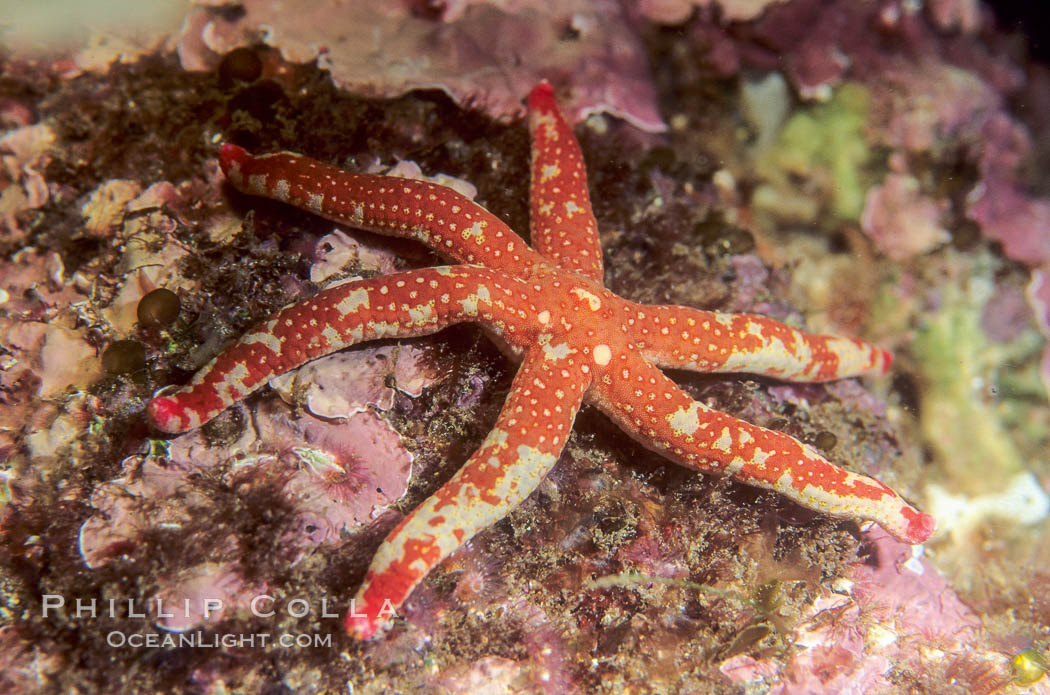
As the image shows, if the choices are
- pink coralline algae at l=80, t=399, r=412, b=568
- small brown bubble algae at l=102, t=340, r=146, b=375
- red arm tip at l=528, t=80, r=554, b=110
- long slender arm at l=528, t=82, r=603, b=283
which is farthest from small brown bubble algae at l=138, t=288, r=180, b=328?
red arm tip at l=528, t=80, r=554, b=110

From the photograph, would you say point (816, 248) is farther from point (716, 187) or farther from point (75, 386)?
point (75, 386)

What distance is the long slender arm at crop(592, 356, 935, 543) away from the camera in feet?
12.8

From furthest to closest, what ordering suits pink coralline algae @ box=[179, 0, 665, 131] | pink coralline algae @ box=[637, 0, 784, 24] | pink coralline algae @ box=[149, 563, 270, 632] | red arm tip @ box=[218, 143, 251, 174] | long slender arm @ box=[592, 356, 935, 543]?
pink coralline algae @ box=[637, 0, 784, 24] < pink coralline algae @ box=[179, 0, 665, 131] < red arm tip @ box=[218, 143, 251, 174] < long slender arm @ box=[592, 356, 935, 543] < pink coralline algae @ box=[149, 563, 270, 632]

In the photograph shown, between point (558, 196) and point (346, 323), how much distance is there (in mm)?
1853

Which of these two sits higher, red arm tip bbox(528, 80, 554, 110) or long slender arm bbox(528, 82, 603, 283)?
red arm tip bbox(528, 80, 554, 110)

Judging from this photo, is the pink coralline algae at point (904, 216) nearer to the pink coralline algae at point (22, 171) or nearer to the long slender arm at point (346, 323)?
the long slender arm at point (346, 323)

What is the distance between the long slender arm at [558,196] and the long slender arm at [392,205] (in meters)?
0.22

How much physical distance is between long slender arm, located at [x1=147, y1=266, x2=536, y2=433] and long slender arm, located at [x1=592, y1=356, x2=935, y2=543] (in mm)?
818

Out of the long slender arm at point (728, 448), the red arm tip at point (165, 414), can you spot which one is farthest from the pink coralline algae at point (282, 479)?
the long slender arm at point (728, 448)

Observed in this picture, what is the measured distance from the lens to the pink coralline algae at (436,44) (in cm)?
502

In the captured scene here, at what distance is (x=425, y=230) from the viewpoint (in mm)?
4176

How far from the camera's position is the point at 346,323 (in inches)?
149

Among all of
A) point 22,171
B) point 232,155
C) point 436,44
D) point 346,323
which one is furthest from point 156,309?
point 436,44

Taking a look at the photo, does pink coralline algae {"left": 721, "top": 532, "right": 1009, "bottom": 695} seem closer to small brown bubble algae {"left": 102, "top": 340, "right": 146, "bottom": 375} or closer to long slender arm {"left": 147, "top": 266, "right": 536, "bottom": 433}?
long slender arm {"left": 147, "top": 266, "right": 536, "bottom": 433}
